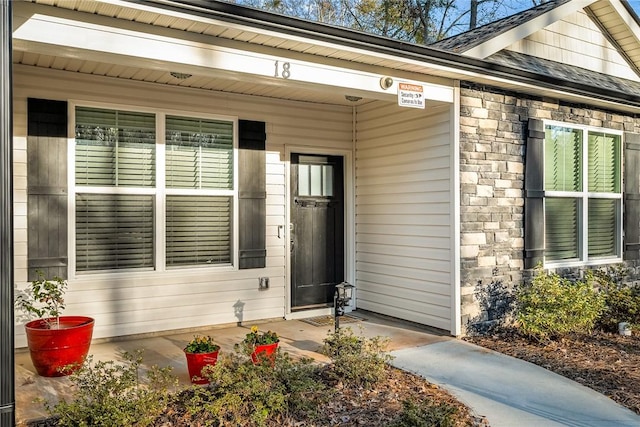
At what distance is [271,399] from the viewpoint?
3.15m

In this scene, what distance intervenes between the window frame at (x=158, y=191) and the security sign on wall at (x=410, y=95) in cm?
186

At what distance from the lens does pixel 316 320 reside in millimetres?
5992

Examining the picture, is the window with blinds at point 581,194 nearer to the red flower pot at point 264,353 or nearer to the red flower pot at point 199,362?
the red flower pot at point 264,353

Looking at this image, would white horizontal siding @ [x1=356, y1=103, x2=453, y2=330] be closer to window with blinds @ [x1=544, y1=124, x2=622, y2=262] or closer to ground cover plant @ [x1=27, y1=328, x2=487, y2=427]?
window with blinds @ [x1=544, y1=124, x2=622, y2=262]

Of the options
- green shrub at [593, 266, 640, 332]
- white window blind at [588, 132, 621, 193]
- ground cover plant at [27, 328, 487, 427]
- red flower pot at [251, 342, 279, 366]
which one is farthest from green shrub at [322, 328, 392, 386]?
white window blind at [588, 132, 621, 193]

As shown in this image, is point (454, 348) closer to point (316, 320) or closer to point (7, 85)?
point (316, 320)

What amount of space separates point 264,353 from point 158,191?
2.29 meters

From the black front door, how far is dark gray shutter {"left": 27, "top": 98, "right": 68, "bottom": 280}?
2440 mm

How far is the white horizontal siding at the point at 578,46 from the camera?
6.41 m

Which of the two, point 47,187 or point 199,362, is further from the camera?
point 47,187

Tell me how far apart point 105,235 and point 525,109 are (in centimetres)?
458

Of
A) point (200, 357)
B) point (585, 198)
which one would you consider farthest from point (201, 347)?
point (585, 198)

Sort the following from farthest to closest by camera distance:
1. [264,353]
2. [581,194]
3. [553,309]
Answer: [581,194] → [553,309] → [264,353]

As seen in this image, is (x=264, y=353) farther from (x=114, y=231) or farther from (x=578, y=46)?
(x=578, y=46)
